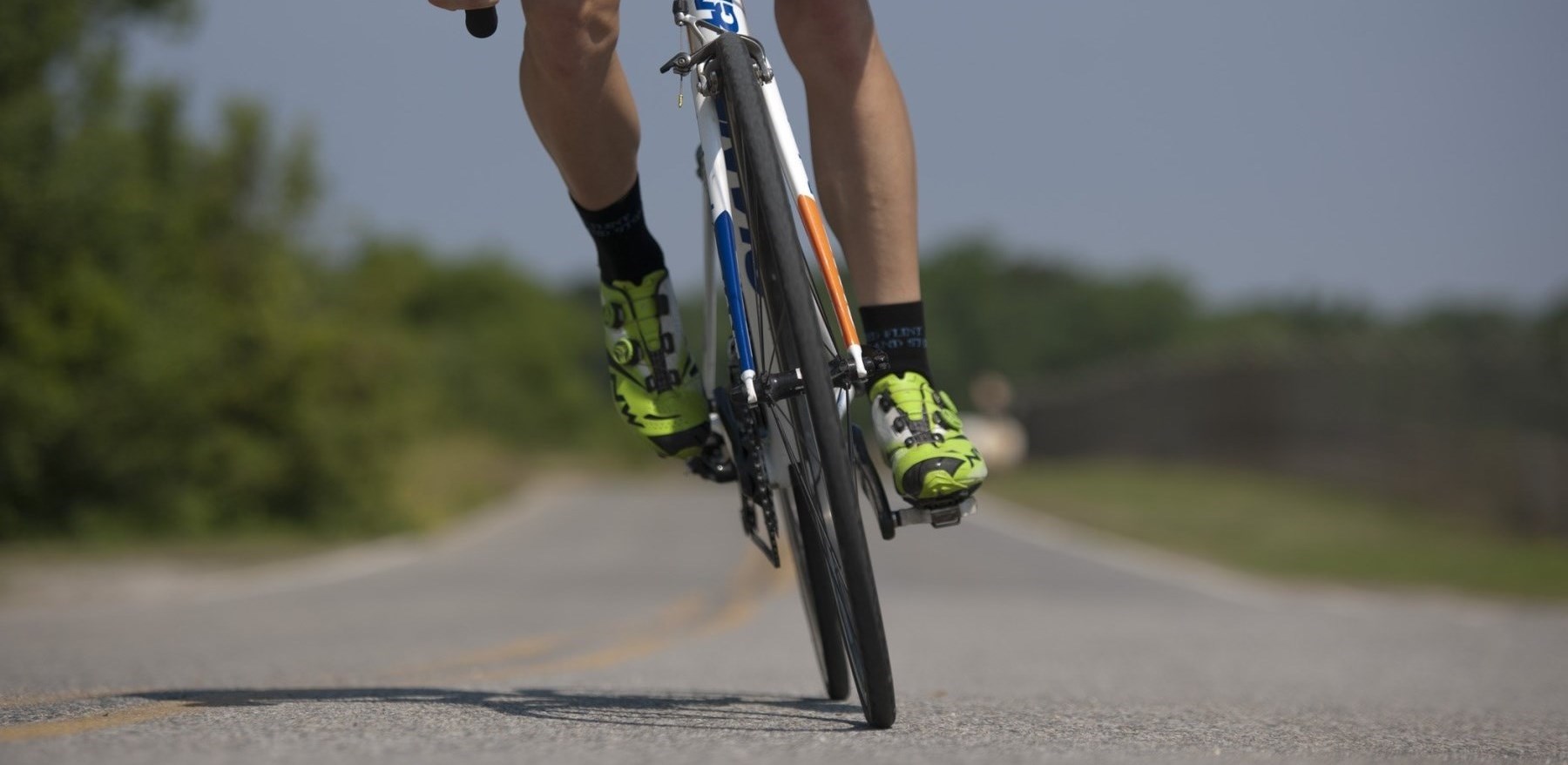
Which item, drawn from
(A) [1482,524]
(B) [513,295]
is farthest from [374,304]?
(B) [513,295]

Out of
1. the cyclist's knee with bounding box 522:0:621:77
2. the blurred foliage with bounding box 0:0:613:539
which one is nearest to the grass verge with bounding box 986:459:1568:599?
the blurred foliage with bounding box 0:0:613:539

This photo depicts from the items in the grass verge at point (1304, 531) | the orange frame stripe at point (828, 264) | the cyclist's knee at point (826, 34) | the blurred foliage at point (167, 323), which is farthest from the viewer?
the grass verge at point (1304, 531)

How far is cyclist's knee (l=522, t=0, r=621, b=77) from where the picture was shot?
3.31 m

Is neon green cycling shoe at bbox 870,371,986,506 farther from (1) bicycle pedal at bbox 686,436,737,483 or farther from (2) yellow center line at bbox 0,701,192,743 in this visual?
(2) yellow center line at bbox 0,701,192,743

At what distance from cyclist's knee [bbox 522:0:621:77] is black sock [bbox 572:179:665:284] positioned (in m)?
0.33

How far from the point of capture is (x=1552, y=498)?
19.0 metres

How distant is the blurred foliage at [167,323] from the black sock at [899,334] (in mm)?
13465

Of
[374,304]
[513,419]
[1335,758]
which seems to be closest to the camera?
[1335,758]

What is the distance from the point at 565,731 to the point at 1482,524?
63.6 feet

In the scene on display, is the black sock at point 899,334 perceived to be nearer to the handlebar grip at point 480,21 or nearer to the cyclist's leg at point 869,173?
the cyclist's leg at point 869,173

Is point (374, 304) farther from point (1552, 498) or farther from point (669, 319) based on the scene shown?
point (669, 319)

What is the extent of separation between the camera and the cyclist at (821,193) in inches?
131

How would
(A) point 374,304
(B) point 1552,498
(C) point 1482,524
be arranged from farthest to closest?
(A) point 374,304 < (C) point 1482,524 < (B) point 1552,498

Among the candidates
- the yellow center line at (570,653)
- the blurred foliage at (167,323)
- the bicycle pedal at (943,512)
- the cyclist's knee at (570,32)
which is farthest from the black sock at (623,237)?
the blurred foliage at (167,323)
